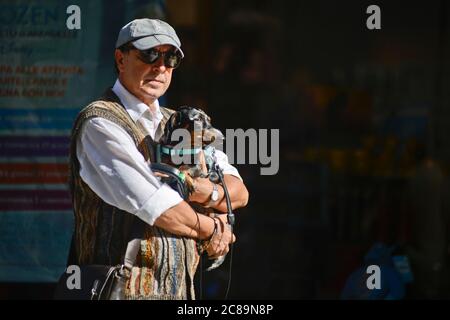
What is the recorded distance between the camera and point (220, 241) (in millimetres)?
4484

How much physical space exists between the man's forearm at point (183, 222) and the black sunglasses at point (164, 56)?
0.67 meters

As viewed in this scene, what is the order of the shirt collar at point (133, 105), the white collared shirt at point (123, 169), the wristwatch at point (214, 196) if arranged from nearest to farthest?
the white collared shirt at point (123, 169) < the shirt collar at point (133, 105) < the wristwatch at point (214, 196)

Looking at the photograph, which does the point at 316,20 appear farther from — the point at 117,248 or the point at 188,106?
the point at 117,248

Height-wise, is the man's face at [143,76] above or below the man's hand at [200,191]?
above

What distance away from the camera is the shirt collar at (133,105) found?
4.21 m

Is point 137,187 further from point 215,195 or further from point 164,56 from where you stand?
point 164,56

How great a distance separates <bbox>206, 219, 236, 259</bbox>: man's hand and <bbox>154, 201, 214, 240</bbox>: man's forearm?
12cm

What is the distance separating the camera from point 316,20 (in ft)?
17.3

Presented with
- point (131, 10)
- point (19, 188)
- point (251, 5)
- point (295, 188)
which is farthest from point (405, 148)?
point (19, 188)

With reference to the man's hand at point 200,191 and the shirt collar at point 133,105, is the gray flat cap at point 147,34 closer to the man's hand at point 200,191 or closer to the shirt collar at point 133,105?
the shirt collar at point 133,105

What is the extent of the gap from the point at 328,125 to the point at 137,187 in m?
1.65

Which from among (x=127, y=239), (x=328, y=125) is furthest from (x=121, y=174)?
(x=328, y=125)

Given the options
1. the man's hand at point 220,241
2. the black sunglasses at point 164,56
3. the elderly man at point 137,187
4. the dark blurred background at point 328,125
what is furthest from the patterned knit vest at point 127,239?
the dark blurred background at point 328,125

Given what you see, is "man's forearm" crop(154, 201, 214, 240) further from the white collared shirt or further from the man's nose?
the man's nose
